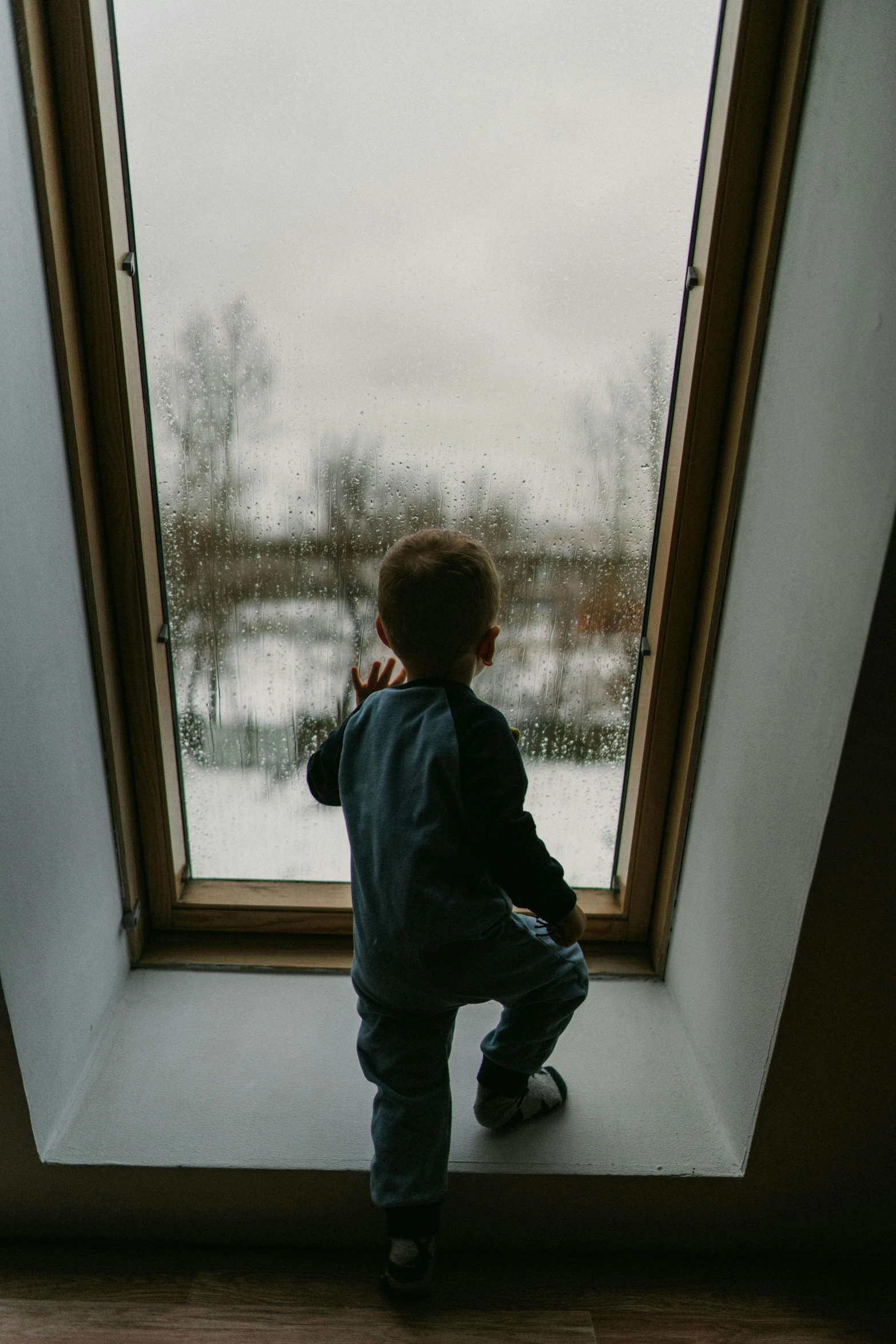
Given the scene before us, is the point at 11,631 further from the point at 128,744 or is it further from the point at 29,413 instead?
the point at 128,744

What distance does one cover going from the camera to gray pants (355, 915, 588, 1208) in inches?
39.6

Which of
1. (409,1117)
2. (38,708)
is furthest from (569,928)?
(38,708)

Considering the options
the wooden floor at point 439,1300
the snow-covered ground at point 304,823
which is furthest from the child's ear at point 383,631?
the wooden floor at point 439,1300

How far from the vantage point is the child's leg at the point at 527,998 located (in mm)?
1015

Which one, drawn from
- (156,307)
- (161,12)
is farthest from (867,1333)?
(161,12)

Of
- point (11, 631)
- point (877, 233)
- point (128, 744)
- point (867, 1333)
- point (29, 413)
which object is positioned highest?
point (877, 233)

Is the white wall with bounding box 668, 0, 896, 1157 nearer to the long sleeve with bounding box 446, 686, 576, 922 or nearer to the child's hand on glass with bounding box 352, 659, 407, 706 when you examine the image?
the long sleeve with bounding box 446, 686, 576, 922

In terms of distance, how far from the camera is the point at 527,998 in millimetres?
1082

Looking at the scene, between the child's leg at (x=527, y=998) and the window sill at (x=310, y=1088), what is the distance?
3.4 inches

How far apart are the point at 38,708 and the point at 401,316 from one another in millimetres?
657

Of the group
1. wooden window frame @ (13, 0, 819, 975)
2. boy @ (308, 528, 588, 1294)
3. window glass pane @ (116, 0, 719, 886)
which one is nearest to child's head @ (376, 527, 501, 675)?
boy @ (308, 528, 588, 1294)

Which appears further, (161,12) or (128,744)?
(128,744)

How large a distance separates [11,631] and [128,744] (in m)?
0.36

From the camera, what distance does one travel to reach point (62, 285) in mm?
1020
